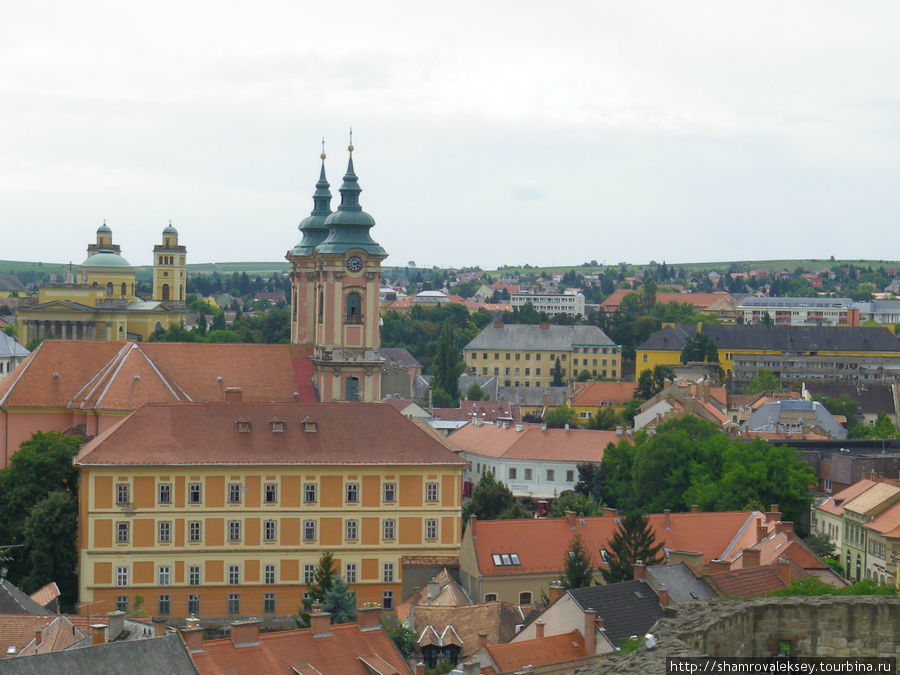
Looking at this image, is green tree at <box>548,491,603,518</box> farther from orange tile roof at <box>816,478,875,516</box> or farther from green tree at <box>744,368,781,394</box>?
green tree at <box>744,368,781,394</box>

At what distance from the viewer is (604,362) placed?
168 metres

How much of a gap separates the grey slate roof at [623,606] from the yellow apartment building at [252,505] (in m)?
18.1

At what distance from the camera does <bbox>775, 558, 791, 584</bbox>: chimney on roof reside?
49.7m

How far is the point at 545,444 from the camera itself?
3748 inches

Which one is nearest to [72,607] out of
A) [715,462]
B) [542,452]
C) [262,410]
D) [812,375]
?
[262,410]

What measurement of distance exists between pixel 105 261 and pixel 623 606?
512 ft

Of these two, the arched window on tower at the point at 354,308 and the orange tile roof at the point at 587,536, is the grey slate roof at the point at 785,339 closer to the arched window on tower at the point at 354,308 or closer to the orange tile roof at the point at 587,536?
the arched window on tower at the point at 354,308

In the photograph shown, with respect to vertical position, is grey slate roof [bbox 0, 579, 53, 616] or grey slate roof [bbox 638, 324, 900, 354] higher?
grey slate roof [bbox 638, 324, 900, 354]

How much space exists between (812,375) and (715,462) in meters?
81.4

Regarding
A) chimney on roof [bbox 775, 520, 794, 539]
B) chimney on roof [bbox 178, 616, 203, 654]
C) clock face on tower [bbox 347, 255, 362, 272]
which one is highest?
clock face on tower [bbox 347, 255, 362, 272]

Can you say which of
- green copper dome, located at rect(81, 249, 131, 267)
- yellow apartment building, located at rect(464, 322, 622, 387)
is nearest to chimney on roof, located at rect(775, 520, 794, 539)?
yellow apartment building, located at rect(464, 322, 622, 387)

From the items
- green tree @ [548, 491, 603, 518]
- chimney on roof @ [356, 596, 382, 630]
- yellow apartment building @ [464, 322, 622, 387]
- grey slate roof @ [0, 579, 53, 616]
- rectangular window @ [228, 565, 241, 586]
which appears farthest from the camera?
yellow apartment building @ [464, 322, 622, 387]

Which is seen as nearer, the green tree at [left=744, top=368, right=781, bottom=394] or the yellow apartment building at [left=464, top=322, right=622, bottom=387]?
the green tree at [left=744, top=368, right=781, bottom=394]

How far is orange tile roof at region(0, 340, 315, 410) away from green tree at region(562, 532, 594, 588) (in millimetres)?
22557
